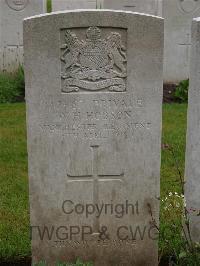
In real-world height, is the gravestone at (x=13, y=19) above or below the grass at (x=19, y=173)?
above

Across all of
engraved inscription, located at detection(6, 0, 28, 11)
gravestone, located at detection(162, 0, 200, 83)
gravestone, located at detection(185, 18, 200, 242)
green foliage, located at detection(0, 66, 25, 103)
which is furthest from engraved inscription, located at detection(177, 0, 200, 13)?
gravestone, located at detection(185, 18, 200, 242)

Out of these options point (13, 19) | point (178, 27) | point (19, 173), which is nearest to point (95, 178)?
point (19, 173)

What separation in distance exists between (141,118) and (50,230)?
41.6 inches

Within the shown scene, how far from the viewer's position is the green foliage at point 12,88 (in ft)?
30.8

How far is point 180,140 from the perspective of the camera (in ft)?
23.8

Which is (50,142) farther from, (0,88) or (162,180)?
(0,88)

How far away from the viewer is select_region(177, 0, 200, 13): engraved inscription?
407 inches

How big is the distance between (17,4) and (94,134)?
21.4ft

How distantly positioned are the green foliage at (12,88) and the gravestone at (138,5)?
198cm

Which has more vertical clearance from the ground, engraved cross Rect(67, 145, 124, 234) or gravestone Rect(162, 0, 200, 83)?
gravestone Rect(162, 0, 200, 83)

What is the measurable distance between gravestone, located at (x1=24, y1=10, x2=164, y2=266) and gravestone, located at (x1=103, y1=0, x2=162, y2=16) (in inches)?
256

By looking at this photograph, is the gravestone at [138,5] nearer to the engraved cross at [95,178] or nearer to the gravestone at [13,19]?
the gravestone at [13,19]

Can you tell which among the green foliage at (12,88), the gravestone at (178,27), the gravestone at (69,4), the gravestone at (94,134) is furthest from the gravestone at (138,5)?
the gravestone at (94,134)

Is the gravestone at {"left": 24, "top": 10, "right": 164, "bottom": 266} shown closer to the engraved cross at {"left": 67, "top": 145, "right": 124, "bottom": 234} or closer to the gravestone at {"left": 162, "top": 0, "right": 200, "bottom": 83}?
the engraved cross at {"left": 67, "top": 145, "right": 124, "bottom": 234}
